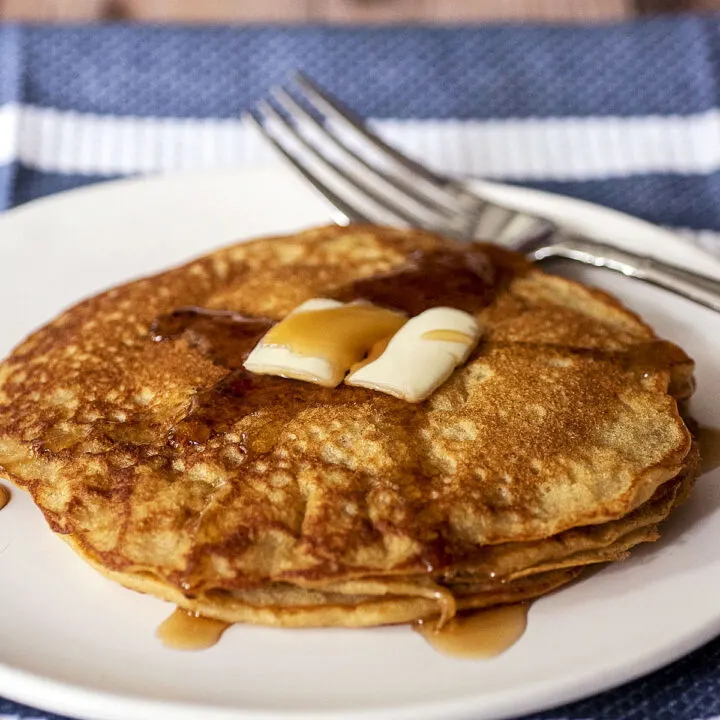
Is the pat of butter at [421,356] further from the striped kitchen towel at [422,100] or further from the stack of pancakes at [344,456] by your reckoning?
the striped kitchen towel at [422,100]

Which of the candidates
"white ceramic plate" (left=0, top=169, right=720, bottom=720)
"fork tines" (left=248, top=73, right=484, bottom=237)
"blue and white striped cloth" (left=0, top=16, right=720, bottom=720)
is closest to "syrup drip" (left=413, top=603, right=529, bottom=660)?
"white ceramic plate" (left=0, top=169, right=720, bottom=720)

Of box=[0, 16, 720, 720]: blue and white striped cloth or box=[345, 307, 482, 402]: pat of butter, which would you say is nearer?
box=[345, 307, 482, 402]: pat of butter

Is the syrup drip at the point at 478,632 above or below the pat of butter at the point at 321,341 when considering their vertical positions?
below

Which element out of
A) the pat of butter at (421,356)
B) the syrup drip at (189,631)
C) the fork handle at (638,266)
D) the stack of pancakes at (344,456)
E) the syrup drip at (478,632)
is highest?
the fork handle at (638,266)

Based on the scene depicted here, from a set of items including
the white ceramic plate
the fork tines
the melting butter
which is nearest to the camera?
the white ceramic plate

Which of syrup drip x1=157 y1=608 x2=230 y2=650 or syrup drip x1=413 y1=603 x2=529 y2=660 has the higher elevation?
syrup drip x1=413 y1=603 x2=529 y2=660

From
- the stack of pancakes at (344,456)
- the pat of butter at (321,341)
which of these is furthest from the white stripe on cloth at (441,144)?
the pat of butter at (321,341)

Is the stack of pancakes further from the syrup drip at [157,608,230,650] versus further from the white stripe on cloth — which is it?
the white stripe on cloth
